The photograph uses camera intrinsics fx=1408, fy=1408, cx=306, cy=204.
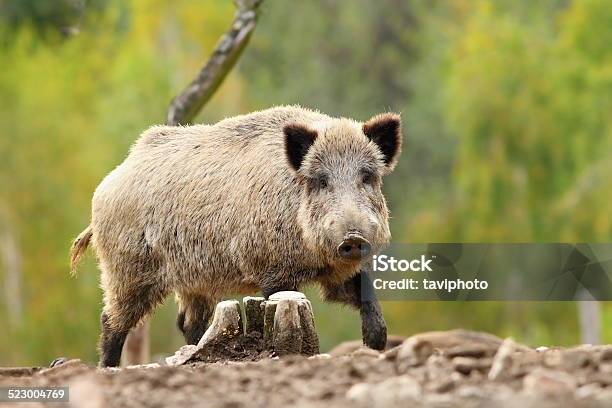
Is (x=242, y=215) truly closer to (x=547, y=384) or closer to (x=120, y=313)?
(x=120, y=313)

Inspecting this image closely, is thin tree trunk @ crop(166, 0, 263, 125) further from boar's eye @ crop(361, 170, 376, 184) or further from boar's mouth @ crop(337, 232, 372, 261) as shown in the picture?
boar's mouth @ crop(337, 232, 372, 261)

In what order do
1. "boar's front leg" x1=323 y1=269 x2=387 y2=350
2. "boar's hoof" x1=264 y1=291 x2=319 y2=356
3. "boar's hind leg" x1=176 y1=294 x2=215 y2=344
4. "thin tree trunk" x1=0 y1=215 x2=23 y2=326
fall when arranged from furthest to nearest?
1. "thin tree trunk" x1=0 y1=215 x2=23 y2=326
2. "boar's hind leg" x1=176 y1=294 x2=215 y2=344
3. "boar's front leg" x1=323 y1=269 x2=387 y2=350
4. "boar's hoof" x1=264 y1=291 x2=319 y2=356

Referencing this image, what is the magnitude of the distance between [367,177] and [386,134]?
43cm

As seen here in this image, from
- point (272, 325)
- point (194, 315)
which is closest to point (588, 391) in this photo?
point (272, 325)

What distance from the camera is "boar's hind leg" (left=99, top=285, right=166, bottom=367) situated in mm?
10867

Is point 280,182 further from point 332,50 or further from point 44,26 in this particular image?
point 332,50

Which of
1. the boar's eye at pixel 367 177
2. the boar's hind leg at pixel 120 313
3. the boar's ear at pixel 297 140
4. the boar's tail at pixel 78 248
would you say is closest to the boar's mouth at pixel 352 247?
the boar's eye at pixel 367 177

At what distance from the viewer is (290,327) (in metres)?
8.51

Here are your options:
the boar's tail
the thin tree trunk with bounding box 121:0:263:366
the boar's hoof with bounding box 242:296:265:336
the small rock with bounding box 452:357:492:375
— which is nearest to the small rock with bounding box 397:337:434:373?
the small rock with bounding box 452:357:492:375

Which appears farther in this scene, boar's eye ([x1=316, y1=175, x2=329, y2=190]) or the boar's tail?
the boar's tail

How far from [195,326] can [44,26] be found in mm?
15128

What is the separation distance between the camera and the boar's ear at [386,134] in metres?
10.2

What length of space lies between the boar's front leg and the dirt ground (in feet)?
7.60

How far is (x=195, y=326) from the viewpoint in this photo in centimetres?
1109
